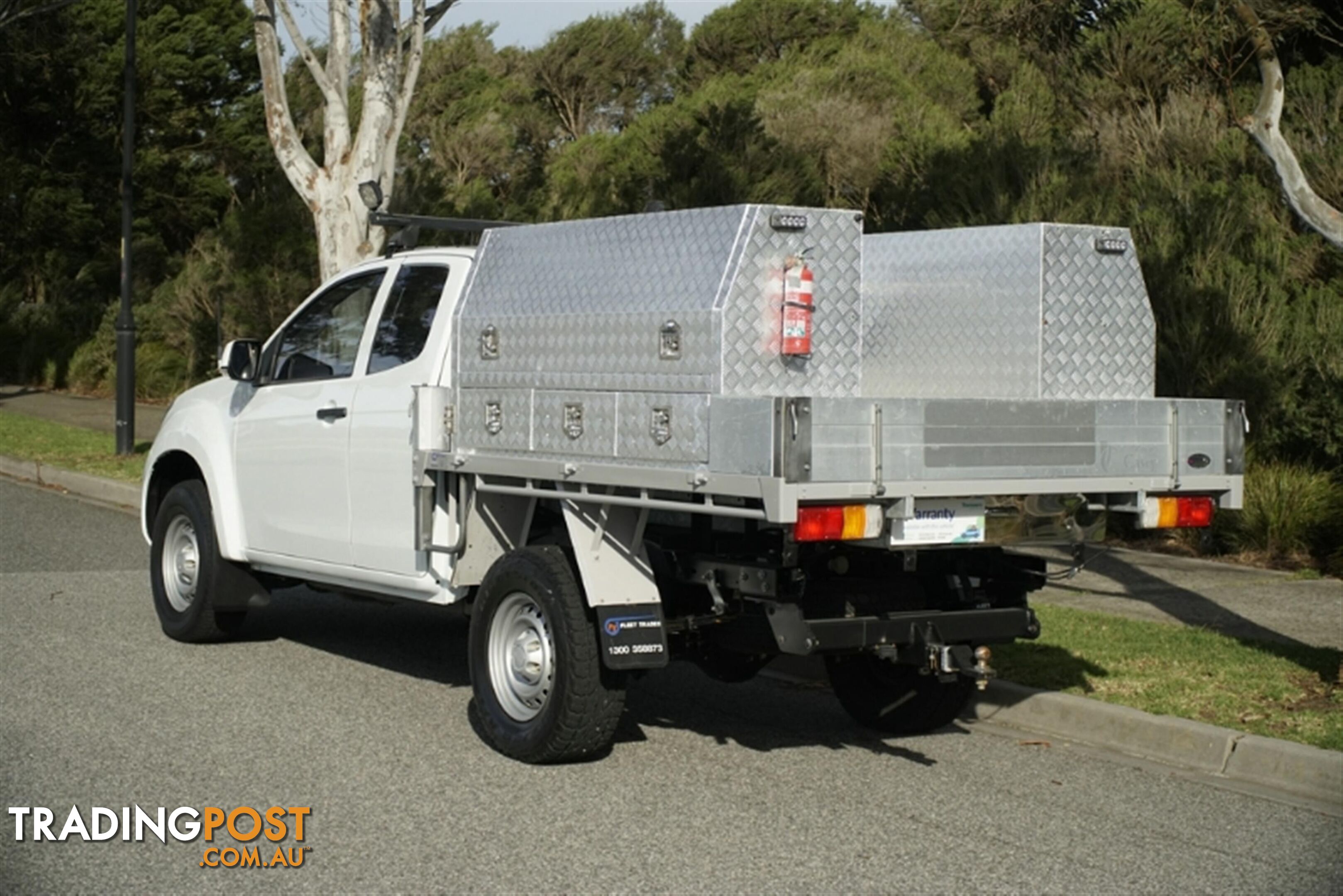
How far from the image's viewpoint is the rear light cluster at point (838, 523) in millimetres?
5898

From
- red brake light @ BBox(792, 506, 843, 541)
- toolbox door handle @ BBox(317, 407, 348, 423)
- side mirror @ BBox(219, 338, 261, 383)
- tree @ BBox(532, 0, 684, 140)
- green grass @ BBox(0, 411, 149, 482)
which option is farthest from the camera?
tree @ BBox(532, 0, 684, 140)

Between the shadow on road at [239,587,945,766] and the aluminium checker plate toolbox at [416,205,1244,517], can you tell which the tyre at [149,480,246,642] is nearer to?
the shadow on road at [239,587,945,766]

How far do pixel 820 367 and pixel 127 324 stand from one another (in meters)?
14.9

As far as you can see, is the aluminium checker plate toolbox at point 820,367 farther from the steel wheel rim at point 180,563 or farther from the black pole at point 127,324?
the black pole at point 127,324

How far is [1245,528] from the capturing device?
13.2 m

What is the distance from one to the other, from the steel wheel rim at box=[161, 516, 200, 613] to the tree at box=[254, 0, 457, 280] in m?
5.76

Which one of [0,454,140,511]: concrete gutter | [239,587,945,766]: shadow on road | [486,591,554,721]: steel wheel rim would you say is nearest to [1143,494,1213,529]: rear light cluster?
[239,587,945,766]: shadow on road

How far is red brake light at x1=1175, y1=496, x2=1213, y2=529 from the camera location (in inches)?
277

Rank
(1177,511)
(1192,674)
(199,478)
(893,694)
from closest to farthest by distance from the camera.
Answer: (1177,511)
(893,694)
(1192,674)
(199,478)

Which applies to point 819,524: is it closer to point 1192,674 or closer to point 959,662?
point 959,662

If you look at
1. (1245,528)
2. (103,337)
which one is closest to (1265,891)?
(1245,528)

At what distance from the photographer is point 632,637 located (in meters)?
6.67

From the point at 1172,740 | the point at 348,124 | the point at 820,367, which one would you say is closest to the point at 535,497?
the point at 820,367

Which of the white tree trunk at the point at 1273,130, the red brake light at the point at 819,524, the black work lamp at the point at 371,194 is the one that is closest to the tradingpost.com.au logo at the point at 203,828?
the red brake light at the point at 819,524
